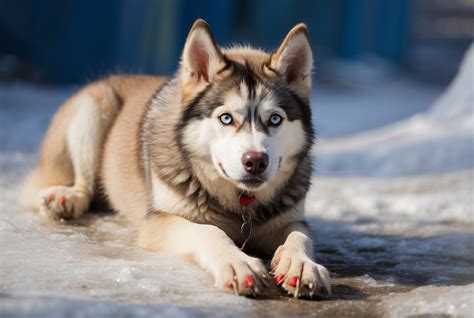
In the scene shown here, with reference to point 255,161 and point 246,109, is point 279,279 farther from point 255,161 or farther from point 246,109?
point 246,109

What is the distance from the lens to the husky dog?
3.14 meters

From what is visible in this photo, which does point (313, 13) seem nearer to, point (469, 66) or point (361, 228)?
point (469, 66)

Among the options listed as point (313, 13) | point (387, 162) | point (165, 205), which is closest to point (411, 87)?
point (313, 13)

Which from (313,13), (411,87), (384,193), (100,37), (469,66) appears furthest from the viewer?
(313,13)

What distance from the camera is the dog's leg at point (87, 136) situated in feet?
15.0

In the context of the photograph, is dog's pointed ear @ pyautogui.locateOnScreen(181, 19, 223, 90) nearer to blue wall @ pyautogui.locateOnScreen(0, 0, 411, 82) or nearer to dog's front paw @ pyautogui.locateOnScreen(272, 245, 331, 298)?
dog's front paw @ pyautogui.locateOnScreen(272, 245, 331, 298)

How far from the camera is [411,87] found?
47.1 ft

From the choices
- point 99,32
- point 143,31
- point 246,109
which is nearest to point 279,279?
point 246,109

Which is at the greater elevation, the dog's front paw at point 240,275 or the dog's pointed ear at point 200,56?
the dog's pointed ear at point 200,56

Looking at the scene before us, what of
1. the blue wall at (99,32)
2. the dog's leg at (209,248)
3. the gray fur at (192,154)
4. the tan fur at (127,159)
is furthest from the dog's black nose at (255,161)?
the blue wall at (99,32)

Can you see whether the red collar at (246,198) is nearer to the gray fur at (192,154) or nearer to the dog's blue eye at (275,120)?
the gray fur at (192,154)

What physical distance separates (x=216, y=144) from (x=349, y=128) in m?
5.95

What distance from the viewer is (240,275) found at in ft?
9.64

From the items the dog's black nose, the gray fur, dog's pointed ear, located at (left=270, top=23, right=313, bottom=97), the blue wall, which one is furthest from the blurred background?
the dog's black nose
